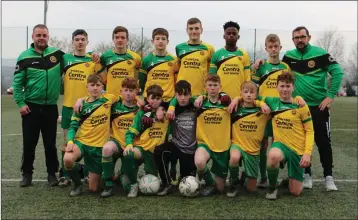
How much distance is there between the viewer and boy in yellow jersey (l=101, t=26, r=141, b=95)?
470cm

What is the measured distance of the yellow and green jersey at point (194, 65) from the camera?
182 inches

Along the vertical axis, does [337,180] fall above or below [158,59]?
below

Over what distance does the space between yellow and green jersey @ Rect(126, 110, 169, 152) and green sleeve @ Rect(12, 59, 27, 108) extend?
1.49 metres

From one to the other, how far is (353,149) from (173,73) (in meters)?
4.53

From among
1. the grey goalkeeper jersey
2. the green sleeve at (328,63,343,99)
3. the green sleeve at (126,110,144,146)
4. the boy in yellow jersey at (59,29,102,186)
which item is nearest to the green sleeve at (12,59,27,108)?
the boy in yellow jersey at (59,29,102,186)

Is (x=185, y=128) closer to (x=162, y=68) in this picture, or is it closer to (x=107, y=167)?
(x=162, y=68)

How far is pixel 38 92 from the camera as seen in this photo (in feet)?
15.3

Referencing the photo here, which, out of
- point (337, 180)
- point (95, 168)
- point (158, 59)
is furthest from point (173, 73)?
point (337, 180)

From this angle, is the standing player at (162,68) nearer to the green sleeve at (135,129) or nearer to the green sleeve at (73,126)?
the green sleeve at (135,129)

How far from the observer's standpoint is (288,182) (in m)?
4.62

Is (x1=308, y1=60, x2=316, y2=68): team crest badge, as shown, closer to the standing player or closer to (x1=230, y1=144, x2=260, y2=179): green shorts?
(x1=230, y1=144, x2=260, y2=179): green shorts

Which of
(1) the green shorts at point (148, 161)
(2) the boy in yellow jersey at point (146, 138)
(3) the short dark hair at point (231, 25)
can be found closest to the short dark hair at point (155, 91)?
(2) the boy in yellow jersey at point (146, 138)

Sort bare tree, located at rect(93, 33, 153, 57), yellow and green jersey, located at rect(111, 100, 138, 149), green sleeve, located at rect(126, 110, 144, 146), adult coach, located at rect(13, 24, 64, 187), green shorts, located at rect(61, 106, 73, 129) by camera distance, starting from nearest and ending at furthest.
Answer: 1. green sleeve, located at rect(126, 110, 144, 146)
2. yellow and green jersey, located at rect(111, 100, 138, 149)
3. adult coach, located at rect(13, 24, 64, 187)
4. green shorts, located at rect(61, 106, 73, 129)
5. bare tree, located at rect(93, 33, 153, 57)

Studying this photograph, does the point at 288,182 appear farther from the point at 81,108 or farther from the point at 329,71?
the point at 81,108
